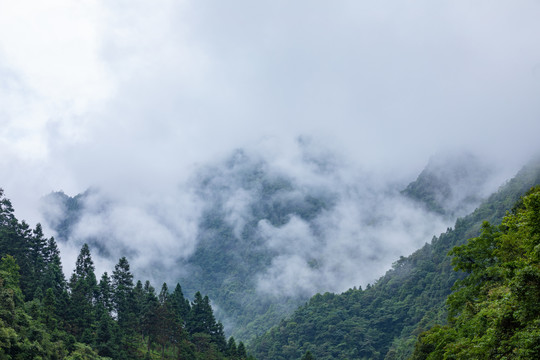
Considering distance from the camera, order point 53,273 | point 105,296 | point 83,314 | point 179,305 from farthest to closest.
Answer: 1. point 179,305
2. point 105,296
3. point 53,273
4. point 83,314

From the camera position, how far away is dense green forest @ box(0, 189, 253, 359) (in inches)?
2082

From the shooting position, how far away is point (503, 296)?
24812mm

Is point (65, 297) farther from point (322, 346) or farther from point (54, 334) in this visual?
point (322, 346)

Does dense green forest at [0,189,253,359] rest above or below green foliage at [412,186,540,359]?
above

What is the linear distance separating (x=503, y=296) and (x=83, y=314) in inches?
2404

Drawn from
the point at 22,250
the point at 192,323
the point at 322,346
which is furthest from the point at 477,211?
the point at 22,250

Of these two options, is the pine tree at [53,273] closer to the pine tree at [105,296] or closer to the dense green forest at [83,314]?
the dense green forest at [83,314]

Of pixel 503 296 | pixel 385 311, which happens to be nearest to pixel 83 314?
pixel 503 296

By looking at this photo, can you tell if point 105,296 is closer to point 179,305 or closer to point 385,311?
point 179,305

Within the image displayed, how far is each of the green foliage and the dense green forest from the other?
1650 inches

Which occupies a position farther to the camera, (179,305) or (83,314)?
(179,305)

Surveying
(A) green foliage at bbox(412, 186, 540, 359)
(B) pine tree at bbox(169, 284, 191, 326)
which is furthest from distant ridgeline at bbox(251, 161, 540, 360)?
(A) green foliage at bbox(412, 186, 540, 359)

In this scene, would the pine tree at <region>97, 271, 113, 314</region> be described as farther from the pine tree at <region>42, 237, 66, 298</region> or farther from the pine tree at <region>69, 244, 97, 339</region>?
the pine tree at <region>42, 237, 66, 298</region>

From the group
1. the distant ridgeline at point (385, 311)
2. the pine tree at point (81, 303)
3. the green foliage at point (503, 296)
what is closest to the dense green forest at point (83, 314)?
the pine tree at point (81, 303)
